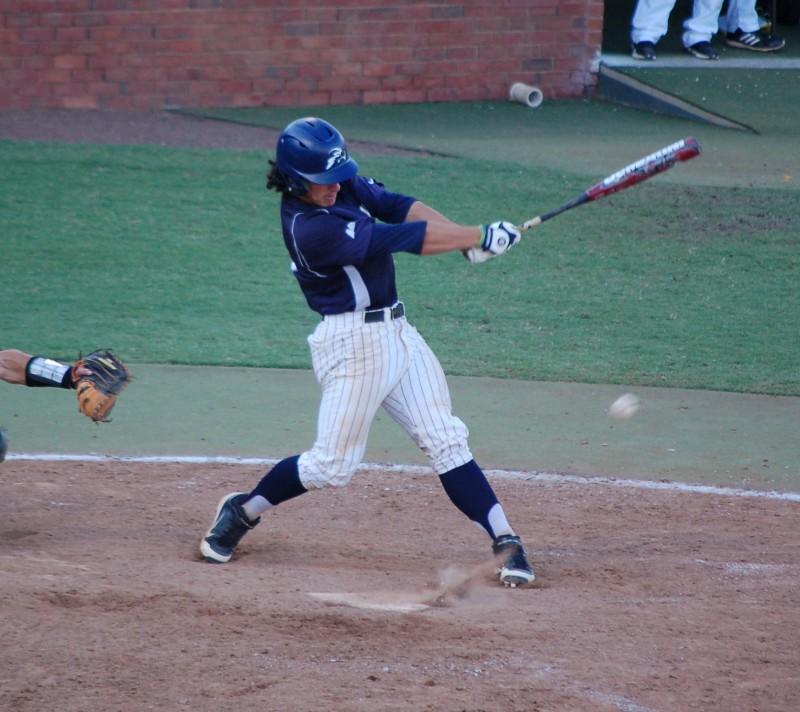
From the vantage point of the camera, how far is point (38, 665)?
164 inches

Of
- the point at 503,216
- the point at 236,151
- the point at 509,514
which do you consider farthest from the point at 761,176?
the point at 509,514

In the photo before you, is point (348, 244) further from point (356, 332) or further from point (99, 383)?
point (99, 383)

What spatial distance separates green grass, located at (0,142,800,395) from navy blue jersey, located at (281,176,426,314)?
270cm

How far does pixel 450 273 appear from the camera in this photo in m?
9.84

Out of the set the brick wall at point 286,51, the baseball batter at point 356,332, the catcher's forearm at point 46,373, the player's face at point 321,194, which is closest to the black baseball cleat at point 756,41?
the brick wall at point 286,51

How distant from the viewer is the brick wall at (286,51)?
13.0 m

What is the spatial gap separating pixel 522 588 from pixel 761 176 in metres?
8.01

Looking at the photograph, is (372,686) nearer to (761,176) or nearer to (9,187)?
(9,187)

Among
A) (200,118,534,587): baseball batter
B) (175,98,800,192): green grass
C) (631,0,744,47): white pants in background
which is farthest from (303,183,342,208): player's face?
(631,0,744,47): white pants in background

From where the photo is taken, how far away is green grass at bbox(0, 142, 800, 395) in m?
8.05

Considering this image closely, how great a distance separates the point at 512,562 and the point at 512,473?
1281 millimetres

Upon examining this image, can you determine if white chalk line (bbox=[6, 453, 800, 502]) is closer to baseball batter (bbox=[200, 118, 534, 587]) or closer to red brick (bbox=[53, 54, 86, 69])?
baseball batter (bbox=[200, 118, 534, 587])

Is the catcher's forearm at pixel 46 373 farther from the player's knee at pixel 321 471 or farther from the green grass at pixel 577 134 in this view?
the green grass at pixel 577 134

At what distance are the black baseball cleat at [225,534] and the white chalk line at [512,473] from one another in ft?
3.49
